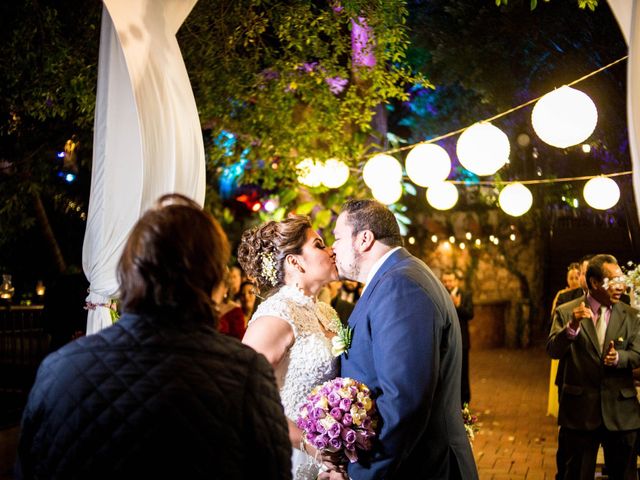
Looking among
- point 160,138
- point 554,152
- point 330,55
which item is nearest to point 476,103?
point 554,152

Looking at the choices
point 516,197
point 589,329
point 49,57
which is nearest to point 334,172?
point 516,197

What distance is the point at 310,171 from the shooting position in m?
10.1

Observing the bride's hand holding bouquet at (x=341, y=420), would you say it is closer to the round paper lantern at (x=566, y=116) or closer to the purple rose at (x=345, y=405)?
the purple rose at (x=345, y=405)

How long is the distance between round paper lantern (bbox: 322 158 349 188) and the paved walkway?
3895 millimetres

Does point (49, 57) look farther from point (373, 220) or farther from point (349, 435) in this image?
point (349, 435)

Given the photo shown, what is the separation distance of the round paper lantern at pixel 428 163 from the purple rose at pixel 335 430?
18.3 feet

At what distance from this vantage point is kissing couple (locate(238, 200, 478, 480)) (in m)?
3.09

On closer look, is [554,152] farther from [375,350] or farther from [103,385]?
[103,385]

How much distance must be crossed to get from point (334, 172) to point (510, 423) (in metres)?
4.42

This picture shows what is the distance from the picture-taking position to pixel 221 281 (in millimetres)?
2201

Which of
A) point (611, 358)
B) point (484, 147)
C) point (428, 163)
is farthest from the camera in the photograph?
point (428, 163)

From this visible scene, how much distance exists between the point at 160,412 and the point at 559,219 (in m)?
20.8

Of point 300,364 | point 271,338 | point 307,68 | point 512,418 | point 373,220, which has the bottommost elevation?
point 512,418

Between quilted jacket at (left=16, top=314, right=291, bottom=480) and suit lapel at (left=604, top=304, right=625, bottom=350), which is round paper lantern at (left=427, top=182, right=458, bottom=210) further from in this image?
quilted jacket at (left=16, top=314, right=291, bottom=480)
